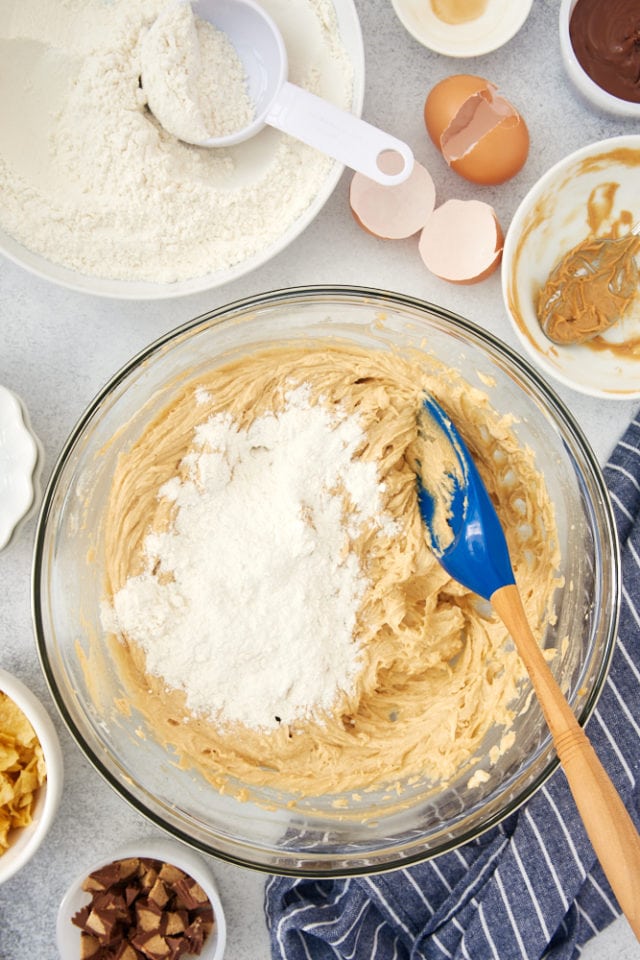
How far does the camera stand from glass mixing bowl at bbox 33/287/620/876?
1626mm

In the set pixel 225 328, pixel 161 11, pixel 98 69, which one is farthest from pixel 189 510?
pixel 161 11

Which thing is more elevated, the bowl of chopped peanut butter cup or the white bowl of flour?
the white bowl of flour

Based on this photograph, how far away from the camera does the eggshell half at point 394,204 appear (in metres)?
1.80

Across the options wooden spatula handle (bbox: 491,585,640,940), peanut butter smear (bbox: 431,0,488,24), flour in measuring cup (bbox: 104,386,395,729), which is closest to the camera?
wooden spatula handle (bbox: 491,585,640,940)

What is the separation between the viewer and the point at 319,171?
1.76 metres

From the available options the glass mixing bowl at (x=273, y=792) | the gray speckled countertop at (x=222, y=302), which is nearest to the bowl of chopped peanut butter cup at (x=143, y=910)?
the gray speckled countertop at (x=222, y=302)

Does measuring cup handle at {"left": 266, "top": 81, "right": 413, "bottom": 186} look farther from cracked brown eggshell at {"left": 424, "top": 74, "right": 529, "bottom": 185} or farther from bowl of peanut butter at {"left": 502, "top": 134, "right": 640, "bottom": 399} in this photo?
bowl of peanut butter at {"left": 502, "top": 134, "right": 640, "bottom": 399}

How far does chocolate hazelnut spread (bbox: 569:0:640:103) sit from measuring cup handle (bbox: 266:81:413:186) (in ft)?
1.68

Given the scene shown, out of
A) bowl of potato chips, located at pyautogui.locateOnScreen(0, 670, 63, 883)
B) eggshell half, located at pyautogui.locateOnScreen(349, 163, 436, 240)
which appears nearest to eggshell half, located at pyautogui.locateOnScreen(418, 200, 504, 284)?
eggshell half, located at pyautogui.locateOnScreen(349, 163, 436, 240)

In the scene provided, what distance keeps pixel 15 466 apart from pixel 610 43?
62.1 inches

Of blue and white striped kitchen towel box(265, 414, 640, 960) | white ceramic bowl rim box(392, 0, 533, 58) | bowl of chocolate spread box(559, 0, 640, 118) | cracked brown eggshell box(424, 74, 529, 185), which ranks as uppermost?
bowl of chocolate spread box(559, 0, 640, 118)

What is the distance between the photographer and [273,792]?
1733 millimetres

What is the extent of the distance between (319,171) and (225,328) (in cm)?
39

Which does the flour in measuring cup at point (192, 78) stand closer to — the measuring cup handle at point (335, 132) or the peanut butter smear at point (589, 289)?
the measuring cup handle at point (335, 132)
